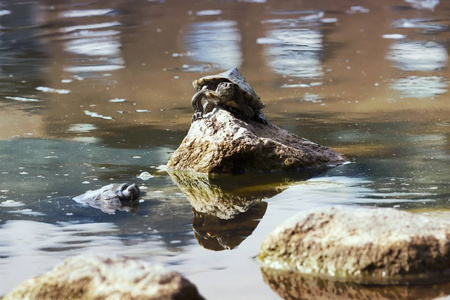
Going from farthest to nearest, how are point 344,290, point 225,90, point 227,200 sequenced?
1. point 225,90
2. point 227,200
3. point 344,290

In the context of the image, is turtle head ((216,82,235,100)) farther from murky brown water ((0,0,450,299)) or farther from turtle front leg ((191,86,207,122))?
murky brown water ((0,0,450,299))

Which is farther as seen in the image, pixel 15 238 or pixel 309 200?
pixel 309 200

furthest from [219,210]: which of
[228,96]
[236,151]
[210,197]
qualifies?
[228,96]

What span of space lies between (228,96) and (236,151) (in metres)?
0.58

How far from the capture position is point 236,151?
6828mm

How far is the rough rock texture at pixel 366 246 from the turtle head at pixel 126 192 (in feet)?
5.98

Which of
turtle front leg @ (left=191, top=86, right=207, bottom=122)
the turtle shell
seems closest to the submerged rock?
turtle front leg @ (left=191, top=86, right=207, bottom=122)

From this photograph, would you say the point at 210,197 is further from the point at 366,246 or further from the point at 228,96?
the point at 366,246

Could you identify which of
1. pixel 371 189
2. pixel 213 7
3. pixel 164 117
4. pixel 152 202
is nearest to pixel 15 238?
pixel 152 202

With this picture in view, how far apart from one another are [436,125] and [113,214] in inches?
165

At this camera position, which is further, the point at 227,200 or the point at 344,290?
the point at 227,200

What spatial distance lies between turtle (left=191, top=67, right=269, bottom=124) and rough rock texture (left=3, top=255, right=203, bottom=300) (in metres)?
3.69

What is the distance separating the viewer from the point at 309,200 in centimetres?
591

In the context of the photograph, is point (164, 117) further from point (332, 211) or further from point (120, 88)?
point (332, 211)
